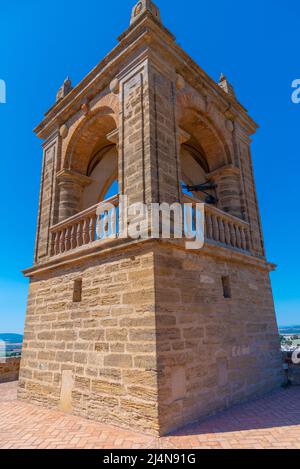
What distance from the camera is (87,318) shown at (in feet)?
16.5

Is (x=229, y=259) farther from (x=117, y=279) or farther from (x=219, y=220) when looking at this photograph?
(x=117, y=279)

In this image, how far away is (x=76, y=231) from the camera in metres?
6.04

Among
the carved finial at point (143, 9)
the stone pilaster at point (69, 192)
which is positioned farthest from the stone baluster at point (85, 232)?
the carved finial at point (143, 9)

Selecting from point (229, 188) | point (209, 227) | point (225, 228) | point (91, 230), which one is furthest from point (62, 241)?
point (229, 188)

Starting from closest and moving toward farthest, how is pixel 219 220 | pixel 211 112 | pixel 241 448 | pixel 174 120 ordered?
pixel 241 448
pixel 174 120
pixel 219 220
pixel 211 112

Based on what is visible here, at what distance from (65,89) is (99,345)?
685 cm

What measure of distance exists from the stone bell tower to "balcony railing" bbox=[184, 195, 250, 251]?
0.03 meters

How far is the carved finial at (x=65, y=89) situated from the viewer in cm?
812

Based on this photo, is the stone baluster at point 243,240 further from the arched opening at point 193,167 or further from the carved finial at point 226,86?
the carved finial at point 226,86

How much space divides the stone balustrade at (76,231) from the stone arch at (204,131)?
2.92 meters

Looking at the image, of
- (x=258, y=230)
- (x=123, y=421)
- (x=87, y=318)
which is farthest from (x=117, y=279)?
(x=258, y=230)

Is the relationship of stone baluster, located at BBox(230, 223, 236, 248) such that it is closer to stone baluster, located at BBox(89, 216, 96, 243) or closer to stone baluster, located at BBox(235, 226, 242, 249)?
stone baluster, located at BBox(235, 226, 242, 249)

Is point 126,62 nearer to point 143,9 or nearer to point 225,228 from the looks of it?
point 143,9

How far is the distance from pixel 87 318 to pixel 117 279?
3.23 ft
